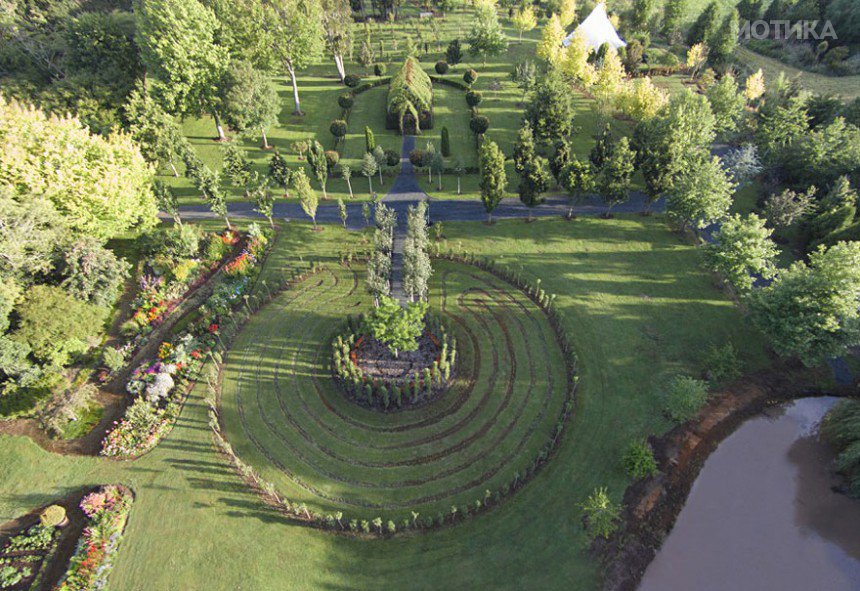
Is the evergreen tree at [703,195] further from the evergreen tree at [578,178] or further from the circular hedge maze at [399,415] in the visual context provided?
the circular hedge maze at [399,415]

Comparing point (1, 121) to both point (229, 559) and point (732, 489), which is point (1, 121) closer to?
point (229, 559)

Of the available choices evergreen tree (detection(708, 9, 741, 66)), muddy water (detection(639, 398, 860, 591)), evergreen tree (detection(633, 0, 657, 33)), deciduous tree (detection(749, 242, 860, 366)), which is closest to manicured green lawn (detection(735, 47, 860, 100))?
evergreen tree (detection(708, 9, 741, 66))

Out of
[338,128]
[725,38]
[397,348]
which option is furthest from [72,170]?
[725,38]

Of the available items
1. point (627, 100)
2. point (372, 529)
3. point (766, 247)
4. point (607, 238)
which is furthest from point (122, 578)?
point (627, 100)

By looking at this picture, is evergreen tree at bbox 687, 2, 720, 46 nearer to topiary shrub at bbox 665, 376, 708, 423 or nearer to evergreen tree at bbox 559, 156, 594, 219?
evergreen tree at bbox 559, 156, 594, 219

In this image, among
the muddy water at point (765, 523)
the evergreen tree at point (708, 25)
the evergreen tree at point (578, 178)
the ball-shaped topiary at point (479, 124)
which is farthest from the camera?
the evergreen tree at point (708, 25)

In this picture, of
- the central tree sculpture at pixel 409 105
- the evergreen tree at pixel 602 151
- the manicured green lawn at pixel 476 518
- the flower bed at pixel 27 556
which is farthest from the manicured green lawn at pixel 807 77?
the flower bed at pixel 27 556

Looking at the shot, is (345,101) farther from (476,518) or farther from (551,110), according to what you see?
(476,518)
